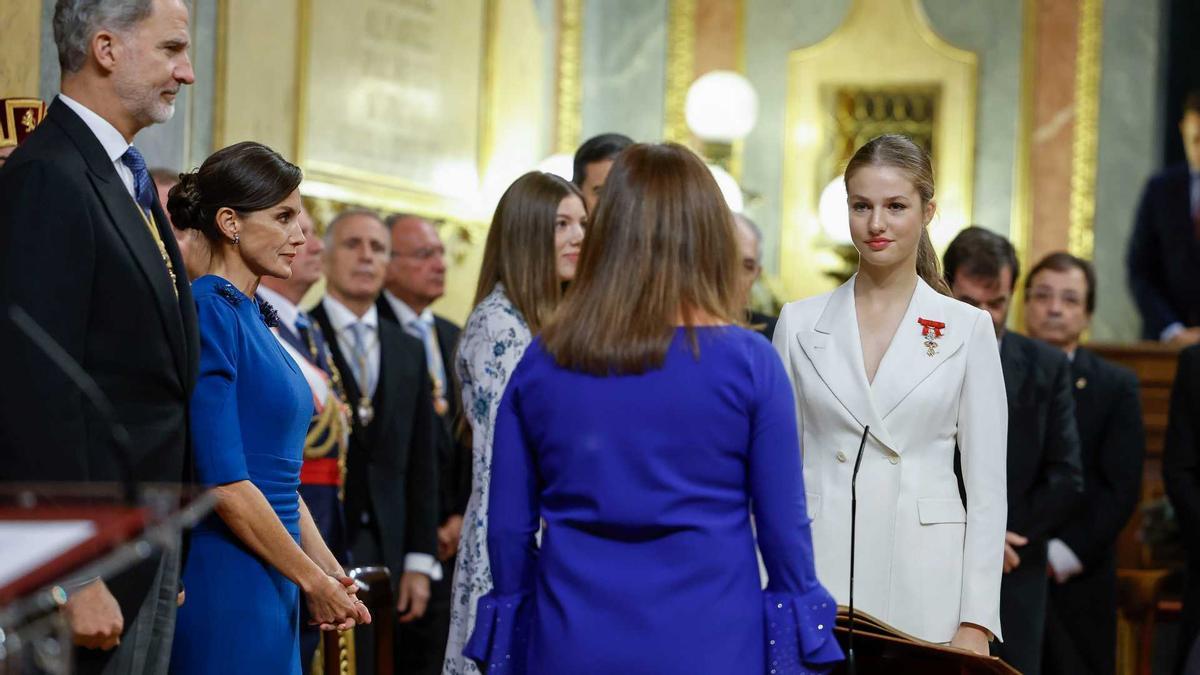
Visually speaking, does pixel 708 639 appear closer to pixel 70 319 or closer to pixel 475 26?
pixel 70 319

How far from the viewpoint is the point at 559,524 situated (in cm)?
237

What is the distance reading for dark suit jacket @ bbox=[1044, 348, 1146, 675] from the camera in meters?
4.88

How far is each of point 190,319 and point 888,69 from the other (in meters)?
7.32

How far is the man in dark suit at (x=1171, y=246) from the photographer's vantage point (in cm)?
809

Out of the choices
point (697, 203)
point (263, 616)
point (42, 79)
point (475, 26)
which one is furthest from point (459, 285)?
point (697, 203)

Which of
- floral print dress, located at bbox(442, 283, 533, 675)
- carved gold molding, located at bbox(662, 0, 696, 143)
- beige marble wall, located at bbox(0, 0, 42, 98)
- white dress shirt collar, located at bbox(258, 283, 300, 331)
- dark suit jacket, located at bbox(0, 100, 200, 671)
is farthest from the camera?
carved gold molding, located at bbox(662, 0, 696, 143)

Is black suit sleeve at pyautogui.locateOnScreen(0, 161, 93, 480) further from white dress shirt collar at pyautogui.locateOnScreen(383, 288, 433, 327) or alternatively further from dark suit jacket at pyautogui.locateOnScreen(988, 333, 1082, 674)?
white dress shirt collar at pyautogui.locateOnScreen(383, 288, 433, 327)

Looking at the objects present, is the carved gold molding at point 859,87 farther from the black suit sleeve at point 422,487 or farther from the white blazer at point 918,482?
the white blazer at point 918,482

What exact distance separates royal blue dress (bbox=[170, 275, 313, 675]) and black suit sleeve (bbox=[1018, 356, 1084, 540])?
221 centimetres

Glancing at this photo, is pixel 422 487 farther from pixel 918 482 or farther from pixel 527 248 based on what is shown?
pixel 918 482

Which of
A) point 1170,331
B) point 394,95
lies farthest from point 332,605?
point 1170,331

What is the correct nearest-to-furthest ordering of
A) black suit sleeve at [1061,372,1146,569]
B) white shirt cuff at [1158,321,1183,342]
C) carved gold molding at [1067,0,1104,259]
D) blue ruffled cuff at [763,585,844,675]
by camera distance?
1. blue ruffled cuff at [763,585,844,675]
2. black suit sleeve at [1061,372,1146,569]
3. white shirt cuff at [1158,321,1183,342]
4. carved gold molding at [1067,0,1104,259]

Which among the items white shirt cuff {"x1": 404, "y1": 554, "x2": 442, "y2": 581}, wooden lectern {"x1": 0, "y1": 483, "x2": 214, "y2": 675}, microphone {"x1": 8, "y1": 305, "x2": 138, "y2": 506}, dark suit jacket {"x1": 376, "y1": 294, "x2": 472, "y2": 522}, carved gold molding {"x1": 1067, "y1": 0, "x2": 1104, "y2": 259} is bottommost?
white shirt cuff {"x1": 404, "y1": 554, "x2": 442, "y2": 581}

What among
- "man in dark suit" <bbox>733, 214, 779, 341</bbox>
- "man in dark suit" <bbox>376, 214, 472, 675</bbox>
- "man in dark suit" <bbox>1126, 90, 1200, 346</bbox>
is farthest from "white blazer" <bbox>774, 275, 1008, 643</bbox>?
"man in dark suit" <bbox>1126, 90, 1200, 346</bbox>
